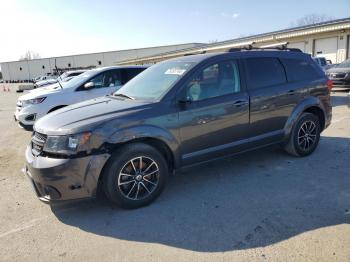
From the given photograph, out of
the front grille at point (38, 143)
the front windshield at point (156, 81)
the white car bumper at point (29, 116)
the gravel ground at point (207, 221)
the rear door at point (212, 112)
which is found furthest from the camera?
the white car bumper at point (29, 116)

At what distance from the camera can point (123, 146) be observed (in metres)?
3.74

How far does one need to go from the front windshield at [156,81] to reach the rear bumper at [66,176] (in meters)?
1.16

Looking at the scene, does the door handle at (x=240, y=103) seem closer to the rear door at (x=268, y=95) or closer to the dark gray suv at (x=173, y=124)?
the dark gray suv at (x=173, y=124)

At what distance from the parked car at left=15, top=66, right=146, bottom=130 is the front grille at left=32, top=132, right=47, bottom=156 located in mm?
4234

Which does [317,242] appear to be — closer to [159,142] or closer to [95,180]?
[159,142]

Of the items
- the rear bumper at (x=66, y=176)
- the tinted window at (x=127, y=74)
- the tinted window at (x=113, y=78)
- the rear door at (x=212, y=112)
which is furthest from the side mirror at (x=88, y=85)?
the rear bumper at (x=66, y=176)

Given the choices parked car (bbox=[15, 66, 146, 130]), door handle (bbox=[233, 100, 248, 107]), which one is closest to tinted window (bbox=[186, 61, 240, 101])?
door handle (bbox=[233, 100, 248, 107])

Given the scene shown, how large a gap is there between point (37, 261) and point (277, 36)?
90.7 feet

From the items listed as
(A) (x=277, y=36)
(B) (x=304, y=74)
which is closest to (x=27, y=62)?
(A) (x=277, y=36)

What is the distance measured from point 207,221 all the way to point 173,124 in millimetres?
1245

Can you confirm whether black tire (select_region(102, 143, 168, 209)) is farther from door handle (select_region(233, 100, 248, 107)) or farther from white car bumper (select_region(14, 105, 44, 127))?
white car bumper (select_region(14, 105, 44, 127))

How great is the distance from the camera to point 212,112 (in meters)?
4.27

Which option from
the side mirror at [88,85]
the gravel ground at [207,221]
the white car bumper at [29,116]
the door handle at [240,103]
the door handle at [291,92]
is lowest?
the gravel ground at [207,221]

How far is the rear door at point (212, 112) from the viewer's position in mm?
4129
